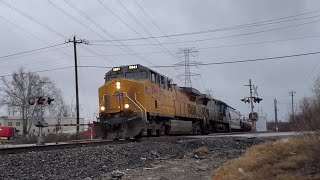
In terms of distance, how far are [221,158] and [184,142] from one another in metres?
4.86

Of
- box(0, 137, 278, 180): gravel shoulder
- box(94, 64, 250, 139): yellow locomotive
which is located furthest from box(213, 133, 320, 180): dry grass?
box(94, 64, 250, 139): yellow locomotive

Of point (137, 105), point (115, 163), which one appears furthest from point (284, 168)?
point (137, 105)

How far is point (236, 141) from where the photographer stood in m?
22.1

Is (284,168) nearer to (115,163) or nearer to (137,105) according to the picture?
(115,163)

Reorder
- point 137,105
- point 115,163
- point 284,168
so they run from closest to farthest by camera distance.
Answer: point 284,168, point 115,163, point 137,105

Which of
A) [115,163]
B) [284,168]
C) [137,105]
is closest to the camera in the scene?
[284,168]

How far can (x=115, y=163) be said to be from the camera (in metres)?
13.0

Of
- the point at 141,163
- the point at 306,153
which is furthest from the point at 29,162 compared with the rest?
the point at 306,153

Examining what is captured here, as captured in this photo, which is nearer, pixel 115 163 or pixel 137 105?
pixel 115 163

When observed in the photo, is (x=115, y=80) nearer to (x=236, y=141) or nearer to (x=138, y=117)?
(x=138, y=117)

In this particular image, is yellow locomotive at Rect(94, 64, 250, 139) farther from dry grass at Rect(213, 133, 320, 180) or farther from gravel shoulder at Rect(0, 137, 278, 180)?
dry grass at Rect(213, 133, 320, 180)

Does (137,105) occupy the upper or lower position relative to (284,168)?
upper

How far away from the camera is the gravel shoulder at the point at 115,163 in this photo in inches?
418

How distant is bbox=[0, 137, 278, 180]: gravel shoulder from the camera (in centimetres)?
1061
